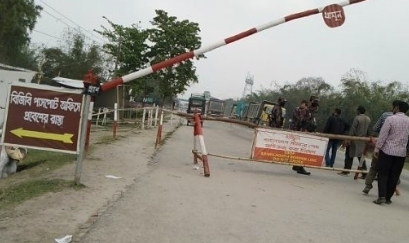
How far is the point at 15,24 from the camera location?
116ft

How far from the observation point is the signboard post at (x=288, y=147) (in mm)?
9992

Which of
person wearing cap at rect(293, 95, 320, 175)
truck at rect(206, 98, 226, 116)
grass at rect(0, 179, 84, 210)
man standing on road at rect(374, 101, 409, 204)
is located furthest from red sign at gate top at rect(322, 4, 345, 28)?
truck at rect(206, 98, 226, 116)

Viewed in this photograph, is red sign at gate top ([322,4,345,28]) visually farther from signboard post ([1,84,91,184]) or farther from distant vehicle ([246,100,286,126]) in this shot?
distant vehicle ([246,100,286,126])

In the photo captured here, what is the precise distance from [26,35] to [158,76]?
14.5 m

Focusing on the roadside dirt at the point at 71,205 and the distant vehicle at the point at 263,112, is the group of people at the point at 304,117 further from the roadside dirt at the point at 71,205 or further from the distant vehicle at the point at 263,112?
the distant vehicle at the point at 263,112

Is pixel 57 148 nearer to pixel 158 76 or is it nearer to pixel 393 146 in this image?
pixel 393 146

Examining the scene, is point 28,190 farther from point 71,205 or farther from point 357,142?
point 357,142

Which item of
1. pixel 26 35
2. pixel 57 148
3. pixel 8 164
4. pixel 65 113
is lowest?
pixel 8 164

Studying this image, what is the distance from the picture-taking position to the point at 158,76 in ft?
107

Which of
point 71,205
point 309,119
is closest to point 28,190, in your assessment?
point 71,205

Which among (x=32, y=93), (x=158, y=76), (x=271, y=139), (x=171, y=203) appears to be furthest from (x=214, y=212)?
(x=158, y=76)

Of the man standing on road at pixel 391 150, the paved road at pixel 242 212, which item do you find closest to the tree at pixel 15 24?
the paved road at pixel 242 212

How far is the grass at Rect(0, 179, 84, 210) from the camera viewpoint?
5879mm

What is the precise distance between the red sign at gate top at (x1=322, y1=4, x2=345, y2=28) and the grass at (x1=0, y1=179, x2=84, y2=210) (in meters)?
5.20
